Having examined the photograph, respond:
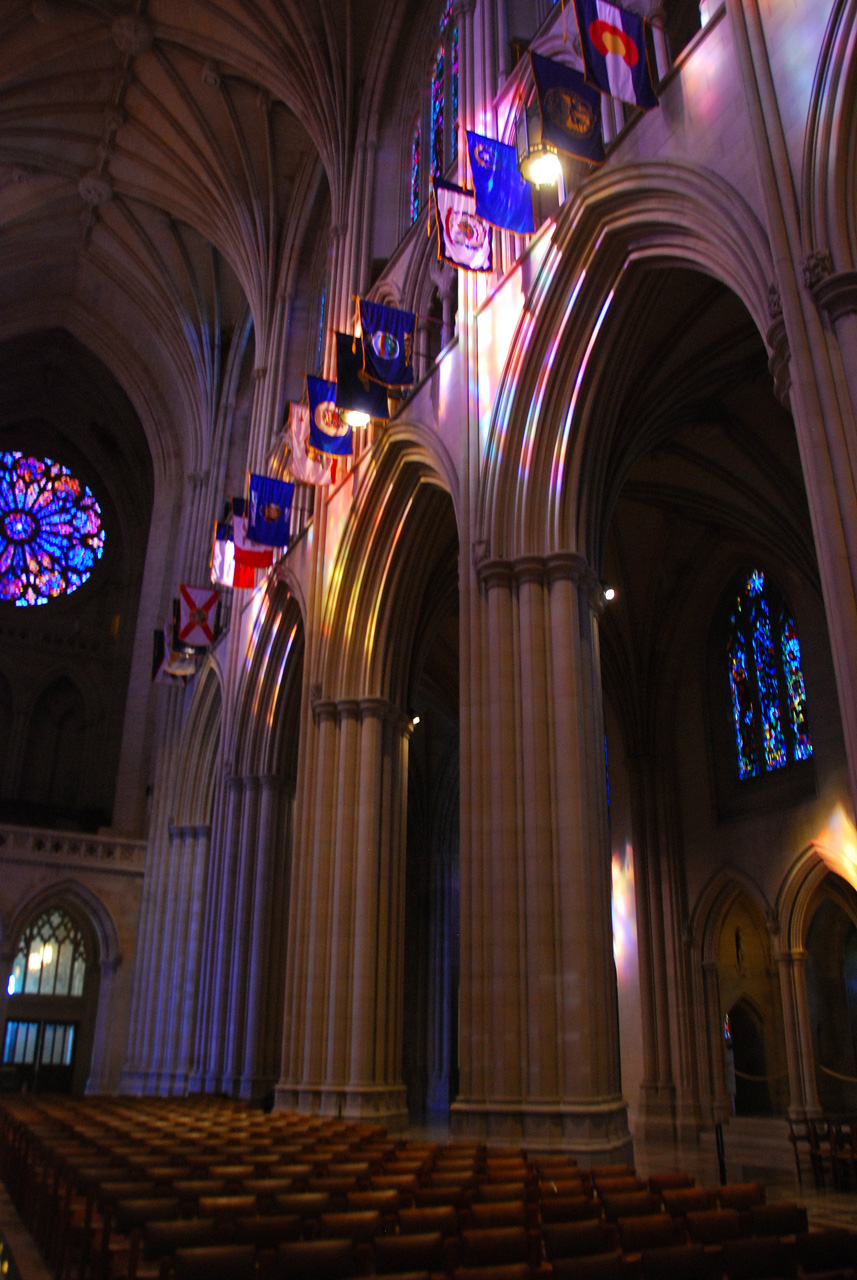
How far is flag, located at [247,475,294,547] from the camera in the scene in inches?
727

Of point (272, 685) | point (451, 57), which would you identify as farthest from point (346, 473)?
point (451, 57)

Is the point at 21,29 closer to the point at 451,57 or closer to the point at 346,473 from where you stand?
the point at 451,57

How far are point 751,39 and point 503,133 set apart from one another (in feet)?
16.5

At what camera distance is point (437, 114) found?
17141 mm

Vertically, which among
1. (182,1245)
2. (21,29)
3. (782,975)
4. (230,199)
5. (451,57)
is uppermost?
(21,29)

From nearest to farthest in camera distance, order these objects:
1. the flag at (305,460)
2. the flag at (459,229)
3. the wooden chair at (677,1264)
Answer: the wooden chair at (677,1264) < the flag at (459,229) < the flag at (305,460)

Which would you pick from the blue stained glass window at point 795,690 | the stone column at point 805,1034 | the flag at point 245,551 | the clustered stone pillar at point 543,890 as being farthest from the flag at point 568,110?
the stone column at point 805,1034

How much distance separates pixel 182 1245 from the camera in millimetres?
4438

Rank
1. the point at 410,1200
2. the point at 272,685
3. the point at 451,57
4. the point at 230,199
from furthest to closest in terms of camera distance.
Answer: the point at 230,199 → the point at 272,685 → the point at 451,57 → the point at 410,1200

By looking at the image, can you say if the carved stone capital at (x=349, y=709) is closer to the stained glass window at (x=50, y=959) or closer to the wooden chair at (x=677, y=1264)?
the wooden chair at (x=677, y=1264)

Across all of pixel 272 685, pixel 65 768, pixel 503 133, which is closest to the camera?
pixel 503 133

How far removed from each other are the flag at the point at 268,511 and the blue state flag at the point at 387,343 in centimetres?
497

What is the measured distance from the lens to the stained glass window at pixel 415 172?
1759 centimetres

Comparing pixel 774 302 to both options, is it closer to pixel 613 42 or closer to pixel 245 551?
pixel 613 42
